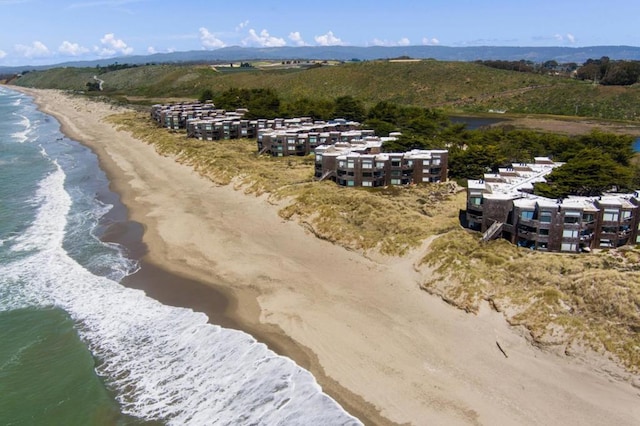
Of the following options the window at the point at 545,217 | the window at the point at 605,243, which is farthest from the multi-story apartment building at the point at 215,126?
the window at the point at 605,243

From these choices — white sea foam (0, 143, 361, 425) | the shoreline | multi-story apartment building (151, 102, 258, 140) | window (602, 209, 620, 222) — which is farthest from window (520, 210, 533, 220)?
multi-story apartment building (151, 102, 258, 140)

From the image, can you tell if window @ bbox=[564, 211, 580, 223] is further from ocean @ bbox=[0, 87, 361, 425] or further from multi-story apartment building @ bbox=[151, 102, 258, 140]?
multi-story apartment building @ bbox=[151, 102, 258, 140]

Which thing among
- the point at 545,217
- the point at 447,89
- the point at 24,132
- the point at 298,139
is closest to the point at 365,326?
the point at 545,217

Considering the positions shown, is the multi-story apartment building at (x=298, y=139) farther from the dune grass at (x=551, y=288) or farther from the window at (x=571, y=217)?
the window at (x=571, y=217)

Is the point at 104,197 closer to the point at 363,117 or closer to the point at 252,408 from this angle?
the point at 252,408

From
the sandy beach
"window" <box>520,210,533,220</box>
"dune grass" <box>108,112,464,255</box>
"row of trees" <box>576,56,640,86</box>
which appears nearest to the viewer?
the sandy beach

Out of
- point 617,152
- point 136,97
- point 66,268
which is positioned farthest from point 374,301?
point 136,97
